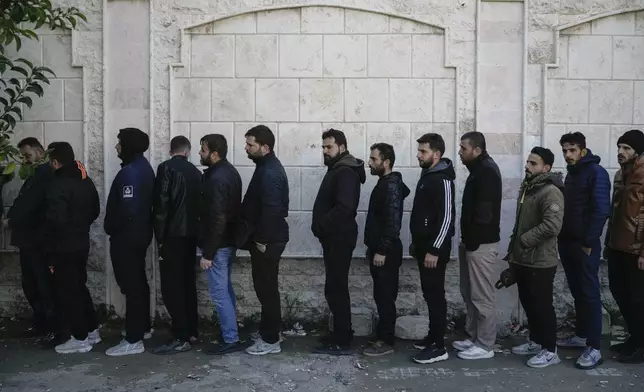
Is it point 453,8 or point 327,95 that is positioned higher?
point 453,8

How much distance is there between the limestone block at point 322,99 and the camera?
24.4ft

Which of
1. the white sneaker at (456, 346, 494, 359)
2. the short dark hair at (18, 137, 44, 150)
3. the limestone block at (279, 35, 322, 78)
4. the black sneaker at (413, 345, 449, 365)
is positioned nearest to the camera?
the black sneaker at (413, 345, 449, 365)

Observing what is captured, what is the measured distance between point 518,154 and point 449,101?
0.92 meters

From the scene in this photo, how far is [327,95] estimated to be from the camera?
7.43 meters

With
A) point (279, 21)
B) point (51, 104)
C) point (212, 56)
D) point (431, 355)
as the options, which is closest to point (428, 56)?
point (279, 21)

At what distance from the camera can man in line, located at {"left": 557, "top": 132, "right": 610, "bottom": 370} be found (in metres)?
6.23

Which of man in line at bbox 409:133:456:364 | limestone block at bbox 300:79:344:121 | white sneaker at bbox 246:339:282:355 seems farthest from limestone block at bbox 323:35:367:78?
white sneaker at bbox 246:339:282:355

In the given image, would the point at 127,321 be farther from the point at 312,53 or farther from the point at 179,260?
the point at 312,53

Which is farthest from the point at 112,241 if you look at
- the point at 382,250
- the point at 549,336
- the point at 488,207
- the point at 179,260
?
the point at 549,336

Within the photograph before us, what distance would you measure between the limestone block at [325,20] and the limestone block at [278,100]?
0.65 metres

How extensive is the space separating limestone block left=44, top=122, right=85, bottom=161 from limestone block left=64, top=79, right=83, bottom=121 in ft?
0.29

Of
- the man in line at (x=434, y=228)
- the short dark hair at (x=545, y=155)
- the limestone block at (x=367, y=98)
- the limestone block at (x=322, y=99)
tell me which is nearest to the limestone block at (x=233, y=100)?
the limestone block at (x=322, y=99)

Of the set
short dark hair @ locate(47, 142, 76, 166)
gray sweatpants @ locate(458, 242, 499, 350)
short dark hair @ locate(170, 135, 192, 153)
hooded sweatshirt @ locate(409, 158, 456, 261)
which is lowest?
gray sweatpants @ locate(458, 242, 499, 350)

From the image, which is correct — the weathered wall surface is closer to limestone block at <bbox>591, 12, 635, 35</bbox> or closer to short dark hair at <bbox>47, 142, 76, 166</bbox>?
limestone block at <bbox>591, 12, 635, 35</bbox>
